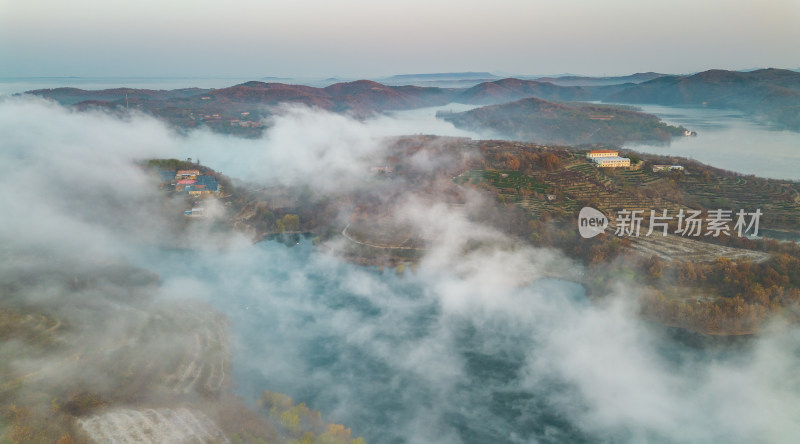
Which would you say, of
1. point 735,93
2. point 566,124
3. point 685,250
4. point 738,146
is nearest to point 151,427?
point 685,250

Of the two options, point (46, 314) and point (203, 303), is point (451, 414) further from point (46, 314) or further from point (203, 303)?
point (46, 314)

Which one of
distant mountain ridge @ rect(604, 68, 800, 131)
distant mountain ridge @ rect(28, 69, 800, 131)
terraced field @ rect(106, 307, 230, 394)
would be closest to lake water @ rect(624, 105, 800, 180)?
distant mountain ridge @ rect(604, 68, 800, 131)

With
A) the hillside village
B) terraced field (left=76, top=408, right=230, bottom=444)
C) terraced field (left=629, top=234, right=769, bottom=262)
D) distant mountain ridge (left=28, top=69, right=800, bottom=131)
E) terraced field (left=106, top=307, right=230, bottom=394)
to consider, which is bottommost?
terraced field (left=76, top=408, right=230, bottom=444)

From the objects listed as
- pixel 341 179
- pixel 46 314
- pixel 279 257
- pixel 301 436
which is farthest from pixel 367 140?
pixel 301 436

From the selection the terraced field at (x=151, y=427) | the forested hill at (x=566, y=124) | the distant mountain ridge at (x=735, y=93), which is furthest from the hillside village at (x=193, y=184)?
the distant mountain ridge at (x=735, y=93)

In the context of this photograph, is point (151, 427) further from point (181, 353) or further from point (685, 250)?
point (685, 250)

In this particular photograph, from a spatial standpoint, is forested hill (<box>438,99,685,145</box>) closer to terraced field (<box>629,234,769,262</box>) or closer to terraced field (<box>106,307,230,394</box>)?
terraced field (<box>629,234,769,262</box>)

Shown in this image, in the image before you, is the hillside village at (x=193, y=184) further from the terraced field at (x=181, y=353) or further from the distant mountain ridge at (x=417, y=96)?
the distant mountain ridge at (x=417, y=96)

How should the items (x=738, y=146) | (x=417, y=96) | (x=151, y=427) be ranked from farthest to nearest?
(x=417, y=96) → (x=738, y=146) → (x=151, y=427)

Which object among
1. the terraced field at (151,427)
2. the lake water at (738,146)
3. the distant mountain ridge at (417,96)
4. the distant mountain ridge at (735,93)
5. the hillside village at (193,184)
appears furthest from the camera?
the distant mountain ridge at (735,93)

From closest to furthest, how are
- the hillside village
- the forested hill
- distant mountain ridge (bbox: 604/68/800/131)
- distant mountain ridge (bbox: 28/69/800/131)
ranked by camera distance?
the hillside village < the forested hill < distant mountain ridge (bbox: 28/69/800/131) < distant mountain ridge (bbox: 604/68/800/131)

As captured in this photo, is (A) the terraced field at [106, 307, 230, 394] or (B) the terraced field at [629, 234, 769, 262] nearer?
(A) the terraced field at [106, 307, 230, 394]
